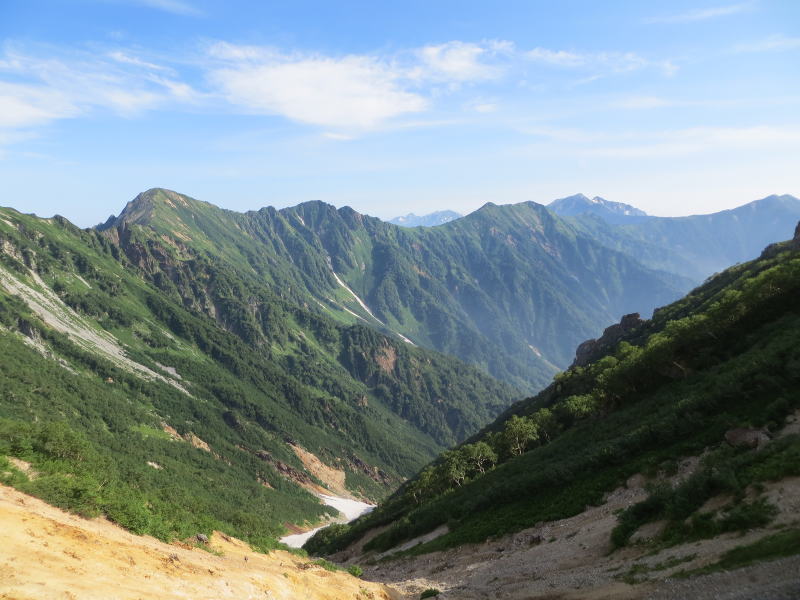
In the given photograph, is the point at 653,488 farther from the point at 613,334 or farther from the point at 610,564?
the point at 613,334

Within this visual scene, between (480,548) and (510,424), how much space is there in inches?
1808

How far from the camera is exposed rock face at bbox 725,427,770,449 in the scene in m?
32.6

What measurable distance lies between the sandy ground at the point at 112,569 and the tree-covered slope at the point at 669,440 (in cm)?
2065

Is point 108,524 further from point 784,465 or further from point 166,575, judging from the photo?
point 784,465

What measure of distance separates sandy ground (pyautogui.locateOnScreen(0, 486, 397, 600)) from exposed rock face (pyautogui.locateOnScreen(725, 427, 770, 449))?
2732 centimetres

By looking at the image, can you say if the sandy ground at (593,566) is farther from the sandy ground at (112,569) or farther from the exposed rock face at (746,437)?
the sandy ground at (112,569)

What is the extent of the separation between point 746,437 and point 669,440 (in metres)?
9.59

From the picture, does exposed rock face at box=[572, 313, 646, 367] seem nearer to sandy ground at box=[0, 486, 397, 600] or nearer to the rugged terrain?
the rugged terrain

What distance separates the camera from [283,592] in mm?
25891

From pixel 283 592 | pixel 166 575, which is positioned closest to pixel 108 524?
pixel 166 575

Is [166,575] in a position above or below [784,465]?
below

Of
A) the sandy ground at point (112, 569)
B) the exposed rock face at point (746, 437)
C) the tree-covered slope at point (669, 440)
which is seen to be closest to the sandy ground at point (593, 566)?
the tree-covered slope at point (669, 440)

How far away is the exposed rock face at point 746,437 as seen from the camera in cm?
3257

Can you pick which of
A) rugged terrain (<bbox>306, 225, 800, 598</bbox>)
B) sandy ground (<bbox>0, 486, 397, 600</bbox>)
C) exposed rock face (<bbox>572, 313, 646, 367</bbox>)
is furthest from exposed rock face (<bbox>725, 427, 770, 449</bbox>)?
exposed rock face (<bbox>572, 313, 646, 367</bbox>)
